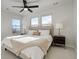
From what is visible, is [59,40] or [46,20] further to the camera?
[46,20]

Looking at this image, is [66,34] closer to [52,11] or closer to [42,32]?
[42,32]

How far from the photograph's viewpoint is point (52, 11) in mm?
4816

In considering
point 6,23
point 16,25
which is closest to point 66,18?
point 16,25

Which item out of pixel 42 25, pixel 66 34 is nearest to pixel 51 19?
pixel 42 25

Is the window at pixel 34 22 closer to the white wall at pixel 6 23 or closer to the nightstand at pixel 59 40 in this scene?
the white wall at pixel 6 23

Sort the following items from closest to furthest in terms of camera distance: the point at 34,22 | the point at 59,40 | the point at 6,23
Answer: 1. the point at 59,40
2. the point at 6,23
3. the point at 34,22

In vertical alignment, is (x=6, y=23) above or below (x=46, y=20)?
below

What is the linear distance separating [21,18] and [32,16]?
1310mm

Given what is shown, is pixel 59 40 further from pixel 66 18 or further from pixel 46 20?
pixel 46 20

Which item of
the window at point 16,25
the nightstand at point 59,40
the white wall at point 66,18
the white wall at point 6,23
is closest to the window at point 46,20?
the white wall at point 66,18

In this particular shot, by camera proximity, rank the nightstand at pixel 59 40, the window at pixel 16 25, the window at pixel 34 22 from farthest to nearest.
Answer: the window at pixel 16 25, the window at pixel 34 22, the nightstand at pixel 59 40

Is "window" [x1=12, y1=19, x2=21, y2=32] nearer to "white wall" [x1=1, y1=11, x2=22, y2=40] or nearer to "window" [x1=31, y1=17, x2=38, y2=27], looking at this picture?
"white wall" [x1=1, y1=11, x2=22, y2=40]

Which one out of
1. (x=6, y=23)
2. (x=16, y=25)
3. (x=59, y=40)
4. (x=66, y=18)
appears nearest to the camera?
(x=59, y=40)

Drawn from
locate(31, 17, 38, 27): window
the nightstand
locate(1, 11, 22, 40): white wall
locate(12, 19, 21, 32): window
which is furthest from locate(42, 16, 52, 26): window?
locate(1, 11, 22, 40): white wall
